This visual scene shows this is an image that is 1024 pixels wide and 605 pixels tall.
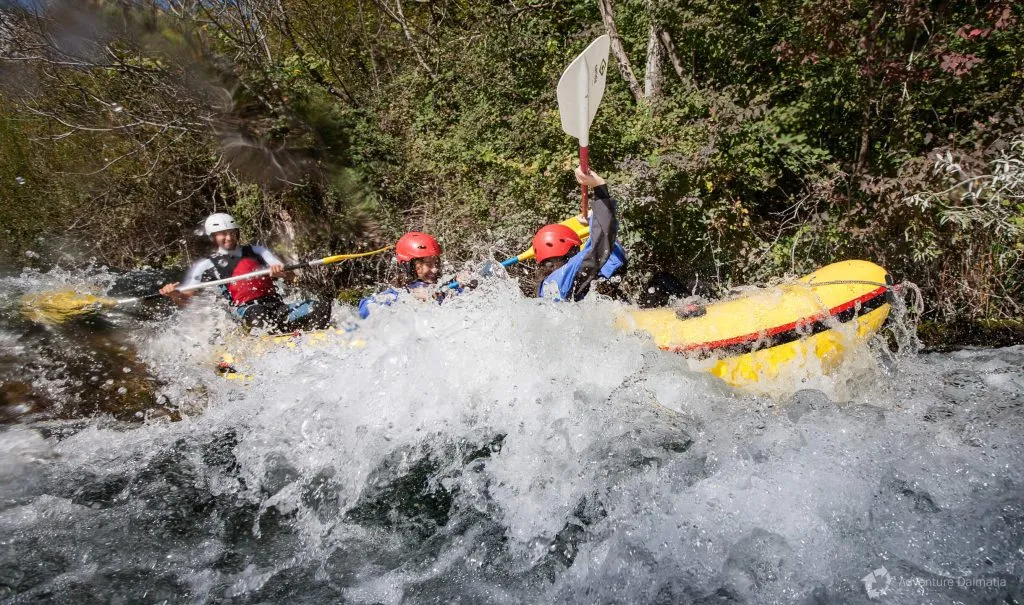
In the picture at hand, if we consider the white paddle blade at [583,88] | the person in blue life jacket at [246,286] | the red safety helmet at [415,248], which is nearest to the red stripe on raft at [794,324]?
the white paddle blade at [583,88]

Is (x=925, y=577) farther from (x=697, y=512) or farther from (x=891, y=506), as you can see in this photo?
(x=697, y=512)

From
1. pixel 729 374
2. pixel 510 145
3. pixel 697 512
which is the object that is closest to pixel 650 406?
pixel 729 374

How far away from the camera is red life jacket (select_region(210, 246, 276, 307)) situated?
17.7 ft

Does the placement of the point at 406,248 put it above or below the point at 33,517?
above

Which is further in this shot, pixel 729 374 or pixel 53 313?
pixel 53 313

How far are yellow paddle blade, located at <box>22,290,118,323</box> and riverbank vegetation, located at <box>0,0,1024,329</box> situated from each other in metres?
2.26

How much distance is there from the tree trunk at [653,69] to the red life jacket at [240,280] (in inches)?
158

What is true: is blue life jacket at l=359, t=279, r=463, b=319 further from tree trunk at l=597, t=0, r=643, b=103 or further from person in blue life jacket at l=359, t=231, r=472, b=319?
tree trunk at l=597, t=0, r=643, b=103

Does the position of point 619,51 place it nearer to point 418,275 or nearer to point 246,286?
point 418,275

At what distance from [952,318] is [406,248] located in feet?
13.4

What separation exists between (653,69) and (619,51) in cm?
41

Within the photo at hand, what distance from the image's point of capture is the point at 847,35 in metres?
4.16

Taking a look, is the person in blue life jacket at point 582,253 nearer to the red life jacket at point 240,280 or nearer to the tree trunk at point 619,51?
the tree trunk at point 619,51

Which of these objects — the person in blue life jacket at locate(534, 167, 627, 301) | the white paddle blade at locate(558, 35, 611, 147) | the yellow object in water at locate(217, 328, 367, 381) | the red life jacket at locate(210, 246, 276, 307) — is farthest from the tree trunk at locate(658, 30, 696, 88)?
the red life jacket at locate(210, 246, 276, 307)
